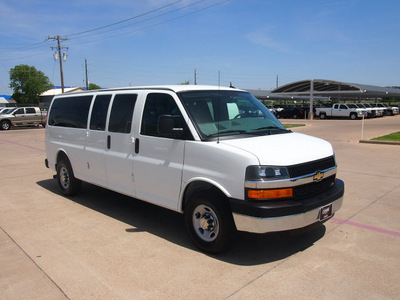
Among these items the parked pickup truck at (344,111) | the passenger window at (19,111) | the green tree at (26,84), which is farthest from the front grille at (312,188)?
the green tree at (26,84)

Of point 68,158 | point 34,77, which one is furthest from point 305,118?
point 34,77

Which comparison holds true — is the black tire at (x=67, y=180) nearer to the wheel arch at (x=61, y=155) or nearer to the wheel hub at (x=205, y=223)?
the wheel arch at (x=61, y=155)

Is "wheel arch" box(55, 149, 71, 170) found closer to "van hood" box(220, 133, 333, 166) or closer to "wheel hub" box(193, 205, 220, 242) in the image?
"wheel hub" box(193, 205, 220, 242)

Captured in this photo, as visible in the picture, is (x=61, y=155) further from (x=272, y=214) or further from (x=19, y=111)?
(x=19, y=111)

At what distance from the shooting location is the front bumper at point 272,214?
11.5 feet

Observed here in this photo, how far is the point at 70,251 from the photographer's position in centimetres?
421

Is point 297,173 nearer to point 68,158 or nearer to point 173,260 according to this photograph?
point 173,260

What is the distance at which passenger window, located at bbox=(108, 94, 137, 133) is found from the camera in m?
5.00

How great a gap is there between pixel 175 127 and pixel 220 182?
979 mm

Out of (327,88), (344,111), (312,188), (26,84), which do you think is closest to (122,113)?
(312,188)

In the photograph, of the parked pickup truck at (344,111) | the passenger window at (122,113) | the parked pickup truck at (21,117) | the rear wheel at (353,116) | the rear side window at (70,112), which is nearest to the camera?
the passenger window at (122,113)

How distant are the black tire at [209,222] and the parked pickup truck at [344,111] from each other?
1353 inches

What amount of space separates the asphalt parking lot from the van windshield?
1.47 m

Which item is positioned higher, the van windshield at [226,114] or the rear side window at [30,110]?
the van windshield at [226,114]
